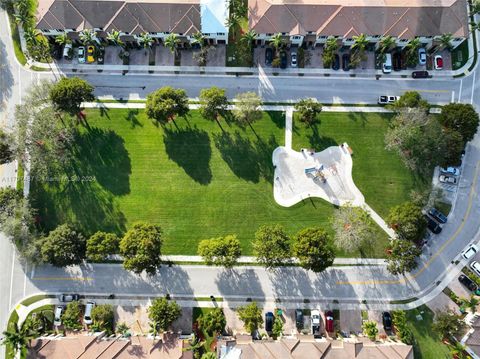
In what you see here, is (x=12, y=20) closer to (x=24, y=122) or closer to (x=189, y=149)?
(x=24, y=122)

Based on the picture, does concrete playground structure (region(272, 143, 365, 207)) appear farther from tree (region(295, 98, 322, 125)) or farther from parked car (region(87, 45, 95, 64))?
parked car (region(87, 45, 95, 64))

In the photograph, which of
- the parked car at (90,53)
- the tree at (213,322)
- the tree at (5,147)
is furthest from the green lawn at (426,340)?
the parked car at (90,53)

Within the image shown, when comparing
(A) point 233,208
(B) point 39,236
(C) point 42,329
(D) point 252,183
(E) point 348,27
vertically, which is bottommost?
(C) point 42,329

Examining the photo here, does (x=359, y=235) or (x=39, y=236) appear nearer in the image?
(x=359, y=235)

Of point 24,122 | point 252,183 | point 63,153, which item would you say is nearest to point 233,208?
point 252,183

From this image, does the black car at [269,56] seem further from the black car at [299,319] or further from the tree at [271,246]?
the black car at [299,319]
